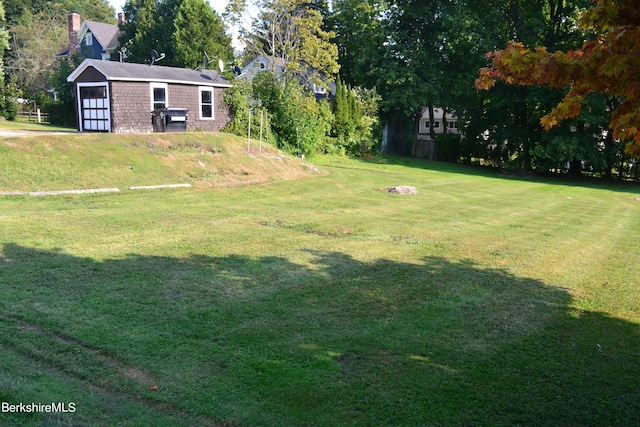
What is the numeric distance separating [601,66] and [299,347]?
3302mm

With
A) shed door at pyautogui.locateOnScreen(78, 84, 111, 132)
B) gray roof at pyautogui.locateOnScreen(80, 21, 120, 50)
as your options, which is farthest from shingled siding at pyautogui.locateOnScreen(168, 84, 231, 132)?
gray roof at pyautogui.locateOnScreen(80, 21, 120, 50)

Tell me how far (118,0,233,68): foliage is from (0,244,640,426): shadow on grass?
34.4 metres

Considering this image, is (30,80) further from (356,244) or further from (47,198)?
(356,244)

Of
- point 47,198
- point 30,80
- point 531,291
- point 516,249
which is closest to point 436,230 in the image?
point 516,249

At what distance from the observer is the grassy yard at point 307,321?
381cm

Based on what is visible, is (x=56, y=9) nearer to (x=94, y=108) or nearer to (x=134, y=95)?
(x=94, y=108)

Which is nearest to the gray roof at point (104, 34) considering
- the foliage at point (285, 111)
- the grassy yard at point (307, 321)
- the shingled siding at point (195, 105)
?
the shingled siding at point (195, 105)

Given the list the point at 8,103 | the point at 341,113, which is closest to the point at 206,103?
the point at 341,113

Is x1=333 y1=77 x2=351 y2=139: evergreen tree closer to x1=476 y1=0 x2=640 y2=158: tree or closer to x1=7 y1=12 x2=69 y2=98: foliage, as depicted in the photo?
x1=7 y1=12 x2=69 y2=98: foliage

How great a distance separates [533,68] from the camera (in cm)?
419

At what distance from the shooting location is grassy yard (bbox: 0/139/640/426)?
3811 mm

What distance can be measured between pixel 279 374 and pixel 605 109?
96.7 ft

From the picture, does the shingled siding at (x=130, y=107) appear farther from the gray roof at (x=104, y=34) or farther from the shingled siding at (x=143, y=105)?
the gray roof at (x=104, y=34)

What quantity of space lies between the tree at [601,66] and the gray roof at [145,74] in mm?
18699
